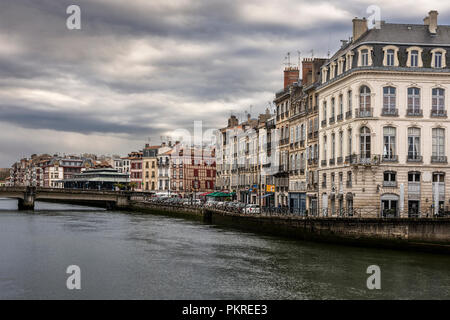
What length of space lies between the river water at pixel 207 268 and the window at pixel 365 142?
8.25m

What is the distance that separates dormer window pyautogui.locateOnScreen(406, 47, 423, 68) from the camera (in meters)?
46.2

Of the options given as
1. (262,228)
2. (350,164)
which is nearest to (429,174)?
(350,164)

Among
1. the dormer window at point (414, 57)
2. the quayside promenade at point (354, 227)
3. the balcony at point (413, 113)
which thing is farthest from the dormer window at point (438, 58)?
the quayside promenade at point (354, 227)

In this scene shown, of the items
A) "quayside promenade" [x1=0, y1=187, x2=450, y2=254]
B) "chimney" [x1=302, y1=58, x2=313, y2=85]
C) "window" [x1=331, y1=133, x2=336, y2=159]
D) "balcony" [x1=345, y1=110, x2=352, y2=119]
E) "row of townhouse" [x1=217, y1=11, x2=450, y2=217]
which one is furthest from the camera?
"chimney" [x1=302, y1=58, x2=313, y2=85]

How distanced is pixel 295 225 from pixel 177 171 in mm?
81398

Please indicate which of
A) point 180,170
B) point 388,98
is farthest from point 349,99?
point 180,170

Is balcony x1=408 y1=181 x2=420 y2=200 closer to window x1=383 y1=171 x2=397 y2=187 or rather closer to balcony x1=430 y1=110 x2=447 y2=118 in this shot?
window x1=383 y1=171 x2=397 y2=187

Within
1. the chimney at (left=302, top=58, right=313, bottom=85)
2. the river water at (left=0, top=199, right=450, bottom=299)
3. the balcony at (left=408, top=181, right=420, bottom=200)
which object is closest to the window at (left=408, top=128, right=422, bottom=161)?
the balcony at (left=408, top=181, right=420, bottom=200)

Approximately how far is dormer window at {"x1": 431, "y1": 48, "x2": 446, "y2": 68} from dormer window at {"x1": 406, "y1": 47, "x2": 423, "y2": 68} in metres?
0.95

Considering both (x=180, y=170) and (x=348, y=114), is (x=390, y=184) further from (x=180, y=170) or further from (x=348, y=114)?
(x=180, y=170)

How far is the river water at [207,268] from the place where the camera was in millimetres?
26906

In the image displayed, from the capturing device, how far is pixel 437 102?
152 feet

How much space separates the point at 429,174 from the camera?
4609 centimetres

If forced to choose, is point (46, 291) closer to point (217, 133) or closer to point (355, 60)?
point (355, 60)
